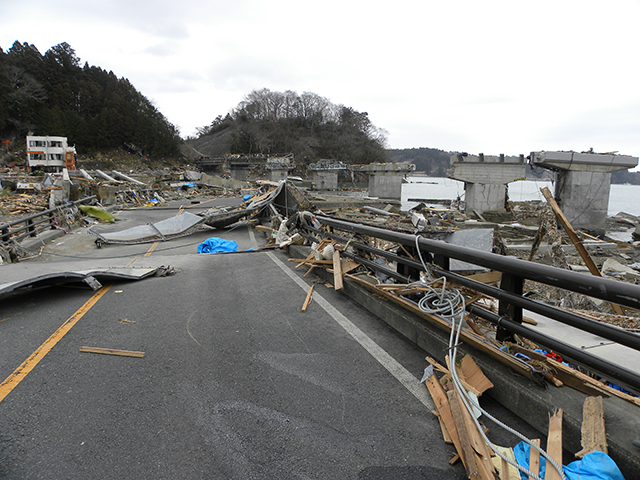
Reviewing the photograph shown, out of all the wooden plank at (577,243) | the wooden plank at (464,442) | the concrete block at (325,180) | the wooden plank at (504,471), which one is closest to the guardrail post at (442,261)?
the wooden plank at (464,442)

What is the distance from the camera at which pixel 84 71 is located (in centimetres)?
10288

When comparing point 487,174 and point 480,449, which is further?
point 487,174

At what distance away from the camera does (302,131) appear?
120375mm

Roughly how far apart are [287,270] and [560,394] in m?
5.89

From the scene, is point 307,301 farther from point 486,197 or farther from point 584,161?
point 486,197

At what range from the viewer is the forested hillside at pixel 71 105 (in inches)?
3233

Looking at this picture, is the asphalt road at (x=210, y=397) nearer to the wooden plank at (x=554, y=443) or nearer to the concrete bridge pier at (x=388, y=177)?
the wooden plank at (x=554, y=443)

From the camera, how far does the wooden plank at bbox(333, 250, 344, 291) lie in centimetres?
613

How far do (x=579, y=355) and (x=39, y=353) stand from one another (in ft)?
16.8

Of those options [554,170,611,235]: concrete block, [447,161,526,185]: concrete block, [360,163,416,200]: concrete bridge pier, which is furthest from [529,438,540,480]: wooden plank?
[360,163,416,200]: concrete bridge pier

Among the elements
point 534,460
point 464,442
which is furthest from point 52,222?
point 534,460

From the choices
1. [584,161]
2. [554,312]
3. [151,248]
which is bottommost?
[151,248]

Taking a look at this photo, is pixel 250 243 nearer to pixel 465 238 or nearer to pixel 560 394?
pixel 465 238

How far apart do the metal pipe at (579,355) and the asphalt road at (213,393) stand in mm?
970
